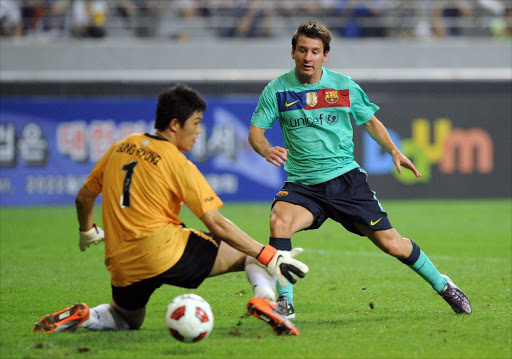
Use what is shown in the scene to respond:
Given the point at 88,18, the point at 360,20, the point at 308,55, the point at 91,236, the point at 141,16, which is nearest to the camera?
the point at 91,236

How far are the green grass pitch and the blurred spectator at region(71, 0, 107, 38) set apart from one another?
26.4ft

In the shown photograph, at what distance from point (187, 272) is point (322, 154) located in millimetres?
1754

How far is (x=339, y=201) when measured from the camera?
688 cm

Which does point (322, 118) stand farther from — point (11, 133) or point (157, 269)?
point (11, 133)

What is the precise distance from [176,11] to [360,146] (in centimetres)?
613

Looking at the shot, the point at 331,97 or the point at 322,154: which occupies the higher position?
the point at 331,97

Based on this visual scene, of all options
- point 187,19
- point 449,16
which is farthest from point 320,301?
point 449,16

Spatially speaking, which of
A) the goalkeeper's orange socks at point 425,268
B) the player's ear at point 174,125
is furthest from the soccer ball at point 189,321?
the goalkeeper's orange socks at point 425,268

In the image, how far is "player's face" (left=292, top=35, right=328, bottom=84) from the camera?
6.86m

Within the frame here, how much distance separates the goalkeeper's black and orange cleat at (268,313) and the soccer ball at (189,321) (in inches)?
11.9

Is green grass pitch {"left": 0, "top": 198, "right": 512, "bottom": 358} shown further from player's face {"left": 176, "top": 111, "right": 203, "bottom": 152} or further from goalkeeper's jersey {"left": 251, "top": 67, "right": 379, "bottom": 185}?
player's face {"left": 176, "top": 111, "right": 203, "bottom": 152}

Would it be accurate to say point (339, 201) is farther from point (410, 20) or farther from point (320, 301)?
point (410, 20)

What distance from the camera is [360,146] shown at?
2041cm

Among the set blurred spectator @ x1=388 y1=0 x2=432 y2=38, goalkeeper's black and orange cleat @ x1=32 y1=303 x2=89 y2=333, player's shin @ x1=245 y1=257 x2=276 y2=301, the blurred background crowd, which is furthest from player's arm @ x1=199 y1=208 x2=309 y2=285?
blurred spectator @ x1=388 y1=0 x2=432 y2=38
